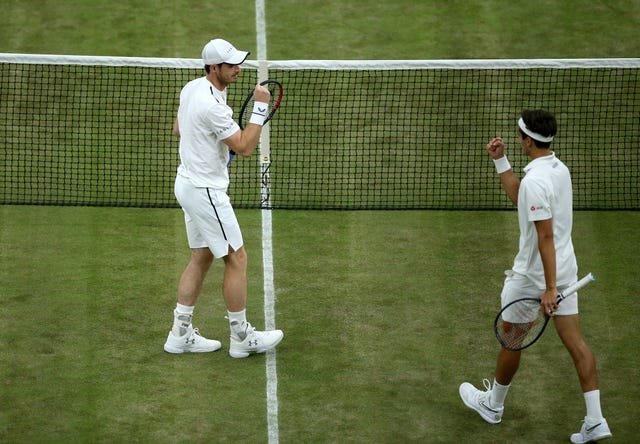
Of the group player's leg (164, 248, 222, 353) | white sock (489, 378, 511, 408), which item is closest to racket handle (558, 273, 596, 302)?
white sock (489, 378, 511, 408)

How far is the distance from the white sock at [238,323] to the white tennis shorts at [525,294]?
7.44ft

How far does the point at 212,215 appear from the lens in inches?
359

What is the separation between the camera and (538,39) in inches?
604

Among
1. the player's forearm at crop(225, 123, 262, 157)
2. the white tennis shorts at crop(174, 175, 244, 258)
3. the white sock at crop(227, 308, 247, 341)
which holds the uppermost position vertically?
the player's forearm at crop(225, 123, 262, 157)

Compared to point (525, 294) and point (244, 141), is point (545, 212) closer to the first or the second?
point (525, 294)

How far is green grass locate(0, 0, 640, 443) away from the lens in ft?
28.2

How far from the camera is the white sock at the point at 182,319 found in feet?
30.7

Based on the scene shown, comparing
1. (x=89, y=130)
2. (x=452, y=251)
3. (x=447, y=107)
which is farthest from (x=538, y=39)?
(x=89, y=130)

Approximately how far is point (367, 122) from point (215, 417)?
595 centimetres

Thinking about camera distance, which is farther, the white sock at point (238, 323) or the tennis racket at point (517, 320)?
the white sock at point (238, 323)

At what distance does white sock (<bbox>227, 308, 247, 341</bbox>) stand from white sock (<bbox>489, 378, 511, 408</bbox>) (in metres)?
2.15

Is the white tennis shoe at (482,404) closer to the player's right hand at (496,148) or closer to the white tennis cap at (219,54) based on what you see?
the player's right hand at (496,148)

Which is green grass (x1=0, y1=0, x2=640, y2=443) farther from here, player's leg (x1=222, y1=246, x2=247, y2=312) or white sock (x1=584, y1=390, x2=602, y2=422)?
player's leg (x1=222, y1=246, x2=247, y2=312)

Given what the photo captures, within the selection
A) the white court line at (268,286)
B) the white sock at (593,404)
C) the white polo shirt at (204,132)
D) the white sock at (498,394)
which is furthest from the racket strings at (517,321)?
the white polo shirt at (204,132)
